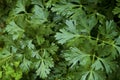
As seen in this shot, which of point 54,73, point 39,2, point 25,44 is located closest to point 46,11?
point 39,2

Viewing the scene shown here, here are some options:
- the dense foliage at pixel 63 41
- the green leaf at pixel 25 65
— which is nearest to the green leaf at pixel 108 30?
the dense foliage at pixel 63 41

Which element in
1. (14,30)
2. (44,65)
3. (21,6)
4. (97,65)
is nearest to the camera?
(97,65)

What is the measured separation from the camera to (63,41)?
199cm

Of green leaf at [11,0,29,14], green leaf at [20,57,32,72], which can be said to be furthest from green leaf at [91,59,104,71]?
green leaf at [11,0,29,14]

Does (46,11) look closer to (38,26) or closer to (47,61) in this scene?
(38,26)

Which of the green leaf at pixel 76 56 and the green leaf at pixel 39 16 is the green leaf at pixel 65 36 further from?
the green leaf at pixel 39 16

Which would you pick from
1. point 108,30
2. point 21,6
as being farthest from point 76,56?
point 21,6

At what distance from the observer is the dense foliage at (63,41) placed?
1946 millimetres

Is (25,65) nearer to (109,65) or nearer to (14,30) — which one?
(14,30)

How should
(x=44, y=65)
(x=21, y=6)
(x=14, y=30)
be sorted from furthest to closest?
(x=21, y=6)
(x=14, y=30)
(x=44, y=65)

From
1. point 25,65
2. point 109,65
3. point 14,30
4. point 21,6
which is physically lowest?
point 25,65

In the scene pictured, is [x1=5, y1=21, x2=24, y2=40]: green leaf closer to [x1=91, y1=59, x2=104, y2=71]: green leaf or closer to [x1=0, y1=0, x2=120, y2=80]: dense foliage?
[x1=0, y1=0, x2=120, y2=80]: dense foliage

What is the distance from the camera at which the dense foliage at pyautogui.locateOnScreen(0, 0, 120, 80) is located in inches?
76.6

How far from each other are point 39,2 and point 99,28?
0.57 m
